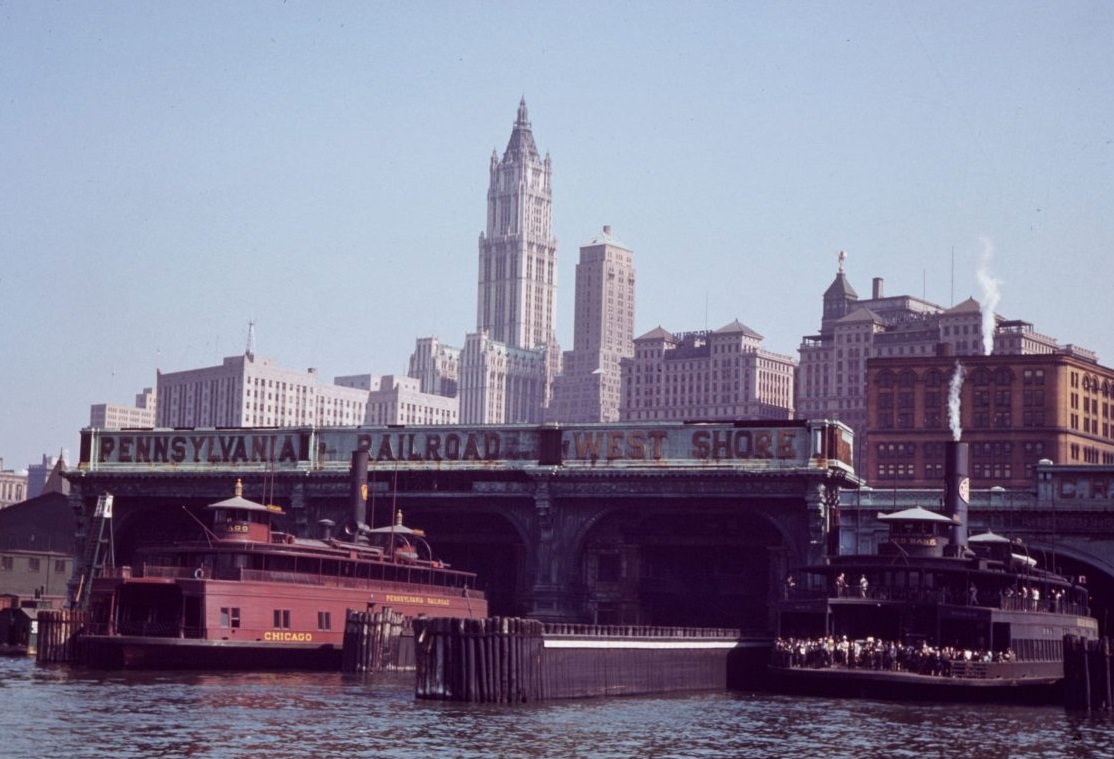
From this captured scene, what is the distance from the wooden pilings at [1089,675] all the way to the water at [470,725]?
4.94ft

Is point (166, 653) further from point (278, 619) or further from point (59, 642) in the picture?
point (59, 642)

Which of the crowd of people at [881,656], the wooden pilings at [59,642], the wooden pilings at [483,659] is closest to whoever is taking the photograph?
the wooden pilings at [483,659]

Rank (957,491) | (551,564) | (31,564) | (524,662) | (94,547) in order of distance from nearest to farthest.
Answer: (524,662)
(957,491)
(551,564)
(94,547)
(31,564)

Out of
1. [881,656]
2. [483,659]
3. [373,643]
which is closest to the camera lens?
[483,659]

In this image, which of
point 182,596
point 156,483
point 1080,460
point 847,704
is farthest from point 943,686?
point 1080,460

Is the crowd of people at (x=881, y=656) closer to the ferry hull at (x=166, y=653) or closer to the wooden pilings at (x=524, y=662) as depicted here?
the wooden pilings at (x=524, y=662)

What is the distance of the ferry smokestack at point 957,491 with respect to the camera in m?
83.0

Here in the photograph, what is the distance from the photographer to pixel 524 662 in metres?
65.9

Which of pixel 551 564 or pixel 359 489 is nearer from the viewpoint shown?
pixel 359 489

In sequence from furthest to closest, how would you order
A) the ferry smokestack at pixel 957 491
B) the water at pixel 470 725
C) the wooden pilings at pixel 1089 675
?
1. the ferry smokestack at pixel 957 491
2. the wooden pilings at pixel 1089 675
3. the water at pixel 470 725

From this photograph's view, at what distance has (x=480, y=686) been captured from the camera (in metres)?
65.4

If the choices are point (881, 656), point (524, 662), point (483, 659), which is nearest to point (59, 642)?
point (483, 659)

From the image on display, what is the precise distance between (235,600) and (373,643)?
7002 mm

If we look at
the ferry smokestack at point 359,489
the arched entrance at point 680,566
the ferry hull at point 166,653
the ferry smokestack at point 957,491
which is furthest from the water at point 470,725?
the arched entrance at point 680,566
